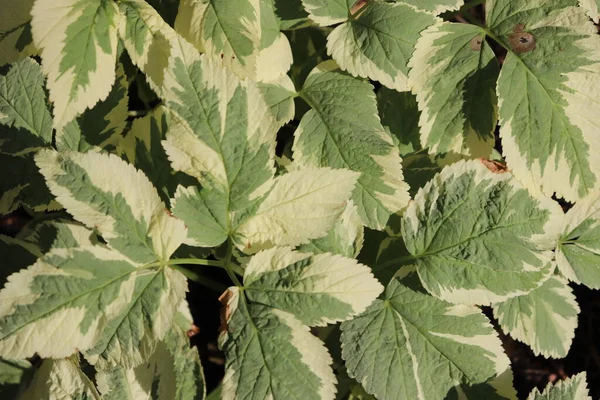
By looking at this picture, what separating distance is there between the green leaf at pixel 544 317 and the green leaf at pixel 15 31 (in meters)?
1.13

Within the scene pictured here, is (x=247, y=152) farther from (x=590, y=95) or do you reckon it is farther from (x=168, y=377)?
(x=590, y=95)

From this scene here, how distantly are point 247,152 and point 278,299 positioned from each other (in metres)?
0.25

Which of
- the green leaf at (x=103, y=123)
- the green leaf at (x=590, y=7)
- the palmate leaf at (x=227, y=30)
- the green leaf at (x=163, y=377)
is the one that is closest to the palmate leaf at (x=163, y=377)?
the green leaf at (x=163, y=377)

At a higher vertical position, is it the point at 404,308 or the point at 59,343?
the point at 59,343

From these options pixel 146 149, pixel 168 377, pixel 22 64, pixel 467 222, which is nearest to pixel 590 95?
pixel 467 222

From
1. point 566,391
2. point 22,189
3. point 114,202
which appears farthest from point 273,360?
point 22,189

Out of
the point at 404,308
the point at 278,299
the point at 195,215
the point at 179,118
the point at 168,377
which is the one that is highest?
the point at 179,118

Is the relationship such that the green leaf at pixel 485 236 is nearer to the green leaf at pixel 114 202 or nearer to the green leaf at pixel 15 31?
the green leaf at pixel 114 202

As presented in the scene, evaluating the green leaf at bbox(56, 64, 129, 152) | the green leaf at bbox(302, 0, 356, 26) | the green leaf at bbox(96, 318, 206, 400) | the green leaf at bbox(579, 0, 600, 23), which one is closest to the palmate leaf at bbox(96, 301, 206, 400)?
the green leaf at bbox(96, 318, 206, 400)

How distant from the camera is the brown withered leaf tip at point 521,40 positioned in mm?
1154

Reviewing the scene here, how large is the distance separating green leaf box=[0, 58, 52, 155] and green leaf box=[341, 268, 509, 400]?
0.74 meters

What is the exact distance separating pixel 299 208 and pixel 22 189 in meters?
0.65

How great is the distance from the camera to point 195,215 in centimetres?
101

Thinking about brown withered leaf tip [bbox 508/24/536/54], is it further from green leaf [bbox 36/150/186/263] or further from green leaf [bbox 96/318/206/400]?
green leaf [bbox 96/318/206/400]
